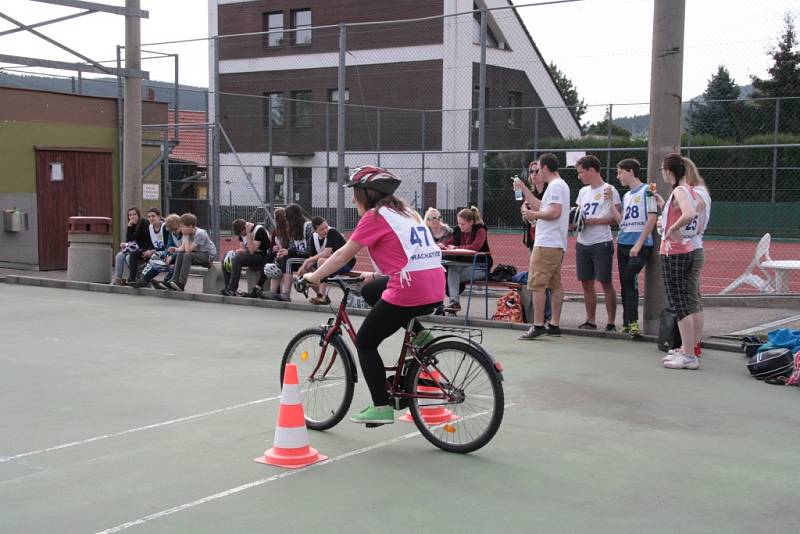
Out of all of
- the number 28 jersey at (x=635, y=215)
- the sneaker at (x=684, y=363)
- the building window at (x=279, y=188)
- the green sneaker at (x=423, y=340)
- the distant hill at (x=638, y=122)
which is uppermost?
the distant hill at (x=638, y=122)

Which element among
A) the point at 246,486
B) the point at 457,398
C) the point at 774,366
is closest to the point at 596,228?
the point at 774,366

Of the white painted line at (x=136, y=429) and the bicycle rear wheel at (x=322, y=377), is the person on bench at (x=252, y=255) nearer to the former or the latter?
the white painted line at (x=136, y=429)

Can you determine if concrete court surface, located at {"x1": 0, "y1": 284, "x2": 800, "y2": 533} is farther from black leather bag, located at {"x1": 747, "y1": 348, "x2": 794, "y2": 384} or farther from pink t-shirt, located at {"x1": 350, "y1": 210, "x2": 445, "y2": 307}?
pink t-shirt, located at {"x1": 350, "y1": 210, "x2": 445, "y2": 307}

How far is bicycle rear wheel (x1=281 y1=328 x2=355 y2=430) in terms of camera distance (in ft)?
21.3

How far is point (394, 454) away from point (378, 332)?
809 mm

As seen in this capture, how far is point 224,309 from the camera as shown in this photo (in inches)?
540

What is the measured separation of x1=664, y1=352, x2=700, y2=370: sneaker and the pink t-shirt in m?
3.77

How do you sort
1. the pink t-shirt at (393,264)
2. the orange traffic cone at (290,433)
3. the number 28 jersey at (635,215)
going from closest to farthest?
the orange traffic cone at (290,433) < the pink t-shirt at (393,264) < the number 28 jersey at (635,215)

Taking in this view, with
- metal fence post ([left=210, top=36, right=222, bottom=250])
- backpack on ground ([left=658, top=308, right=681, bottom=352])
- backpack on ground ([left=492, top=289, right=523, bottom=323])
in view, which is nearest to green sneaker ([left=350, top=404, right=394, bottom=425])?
backpack on ground ([left=658, top=308, right=681, bottom=352])

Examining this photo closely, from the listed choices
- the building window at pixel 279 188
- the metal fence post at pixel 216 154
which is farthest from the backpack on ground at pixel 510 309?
the building window at pixel 279 188

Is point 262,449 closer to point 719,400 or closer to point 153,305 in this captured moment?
point 719,400

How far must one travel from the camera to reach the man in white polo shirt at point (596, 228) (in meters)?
10.5

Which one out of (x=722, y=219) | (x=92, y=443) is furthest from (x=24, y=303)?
(x=722, y=219)

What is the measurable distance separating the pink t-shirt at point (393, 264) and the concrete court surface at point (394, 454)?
1.03 meters
